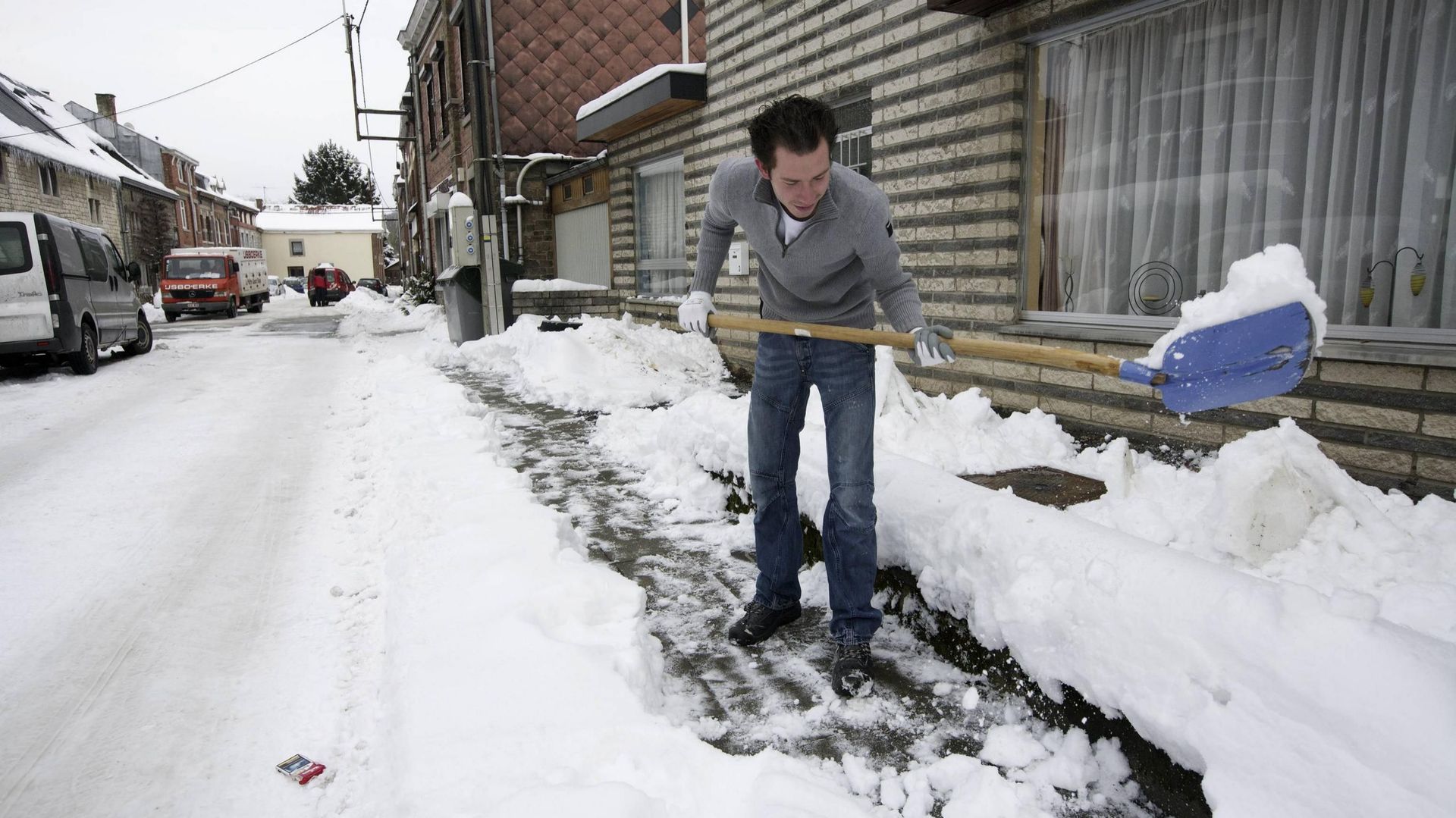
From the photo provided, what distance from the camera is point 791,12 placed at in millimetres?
7215

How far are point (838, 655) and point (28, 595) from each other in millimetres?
3620

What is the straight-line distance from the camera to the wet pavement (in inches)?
93.3

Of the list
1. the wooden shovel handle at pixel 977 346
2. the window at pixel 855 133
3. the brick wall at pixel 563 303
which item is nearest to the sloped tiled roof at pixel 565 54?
the brick wall at pixel 563 303

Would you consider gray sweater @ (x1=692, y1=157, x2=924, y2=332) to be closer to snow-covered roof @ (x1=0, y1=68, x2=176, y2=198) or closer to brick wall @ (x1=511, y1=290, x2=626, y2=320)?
brick wall @ (x1=511, y1=290, x2=626, y2=320)

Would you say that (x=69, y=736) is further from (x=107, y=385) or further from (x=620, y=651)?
(x=107, y=385)

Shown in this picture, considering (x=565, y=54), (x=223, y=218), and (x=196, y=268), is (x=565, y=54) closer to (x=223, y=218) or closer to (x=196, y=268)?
(x=196, y=268)

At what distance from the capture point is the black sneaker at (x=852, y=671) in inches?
102

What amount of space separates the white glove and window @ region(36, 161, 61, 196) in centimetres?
2906

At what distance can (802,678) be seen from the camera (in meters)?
2.76

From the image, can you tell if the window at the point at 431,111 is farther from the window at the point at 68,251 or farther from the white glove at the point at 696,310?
the white glove at the point at 696,310

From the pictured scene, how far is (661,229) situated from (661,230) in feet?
0.08

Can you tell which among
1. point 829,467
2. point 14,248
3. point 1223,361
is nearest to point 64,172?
point 14,248

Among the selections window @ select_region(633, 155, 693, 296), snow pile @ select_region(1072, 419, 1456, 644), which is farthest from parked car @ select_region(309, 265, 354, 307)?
snow pile @ select_region(1072, 419, 1456, 644)

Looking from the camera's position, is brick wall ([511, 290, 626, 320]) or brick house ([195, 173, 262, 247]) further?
brick house ([195, 173, 262, 247])
